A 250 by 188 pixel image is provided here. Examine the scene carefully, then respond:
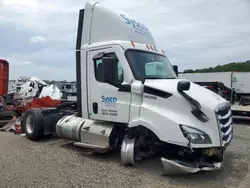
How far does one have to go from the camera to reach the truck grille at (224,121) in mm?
5536

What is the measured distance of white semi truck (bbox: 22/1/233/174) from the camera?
5465mm

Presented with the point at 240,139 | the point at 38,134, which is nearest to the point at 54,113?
the point at 38,134

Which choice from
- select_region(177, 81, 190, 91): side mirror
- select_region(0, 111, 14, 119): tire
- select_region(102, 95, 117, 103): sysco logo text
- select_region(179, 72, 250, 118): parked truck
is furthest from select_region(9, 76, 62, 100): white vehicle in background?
select_region(177, 81, 190, 91): side mirror

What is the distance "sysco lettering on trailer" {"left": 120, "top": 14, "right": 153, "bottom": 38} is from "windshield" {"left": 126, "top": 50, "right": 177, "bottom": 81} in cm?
80

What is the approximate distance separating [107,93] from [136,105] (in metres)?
0.87

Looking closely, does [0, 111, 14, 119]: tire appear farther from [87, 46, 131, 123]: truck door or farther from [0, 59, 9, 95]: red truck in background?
[87, 46, 131, 123]: truck door

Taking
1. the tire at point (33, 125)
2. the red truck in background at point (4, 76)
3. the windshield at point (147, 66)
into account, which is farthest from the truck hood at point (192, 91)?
the red truck in background at point (4, 76)

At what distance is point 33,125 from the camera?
8.80 meters

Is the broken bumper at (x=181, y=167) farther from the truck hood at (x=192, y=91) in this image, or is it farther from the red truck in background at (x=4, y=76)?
the red truck in background at (x=4, y=76)

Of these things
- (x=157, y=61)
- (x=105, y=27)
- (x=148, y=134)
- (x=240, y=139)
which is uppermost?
(x=105, y=27)

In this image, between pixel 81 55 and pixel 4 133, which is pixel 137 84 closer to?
pixel 81 55

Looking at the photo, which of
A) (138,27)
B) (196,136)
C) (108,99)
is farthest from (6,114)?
(196,136)

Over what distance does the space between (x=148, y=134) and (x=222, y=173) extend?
1646 millimetres

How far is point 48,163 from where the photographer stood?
6.36 meters
